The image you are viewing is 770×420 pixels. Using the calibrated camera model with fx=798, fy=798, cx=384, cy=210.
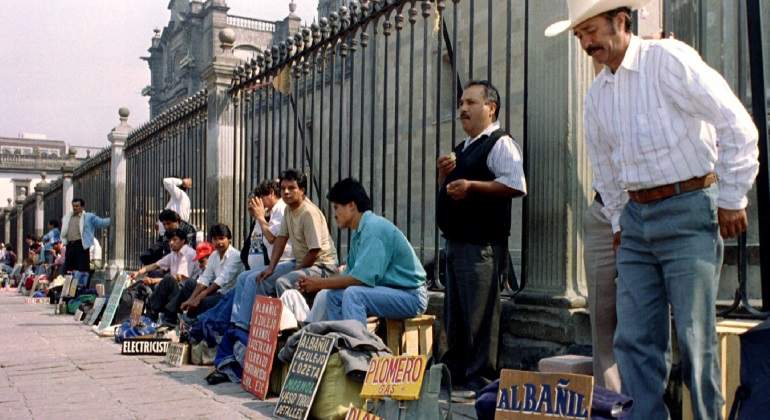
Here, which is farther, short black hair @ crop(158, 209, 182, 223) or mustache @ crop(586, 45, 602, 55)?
short black hair @ crop(158, 209, 182, 223)

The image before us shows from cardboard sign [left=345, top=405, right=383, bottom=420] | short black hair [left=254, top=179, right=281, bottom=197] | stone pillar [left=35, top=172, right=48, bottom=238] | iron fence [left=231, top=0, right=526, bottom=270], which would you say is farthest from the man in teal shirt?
stone pillar [left=35, top=172, right=48, bottom=238]

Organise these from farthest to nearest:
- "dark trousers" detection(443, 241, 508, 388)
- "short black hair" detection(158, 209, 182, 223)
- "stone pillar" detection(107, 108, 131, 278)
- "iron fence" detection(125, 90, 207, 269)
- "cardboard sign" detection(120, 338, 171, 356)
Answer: "stone pillar" detection(107, 108, 131, 278) < "iron fence" detection(125, 90, 207, 269) < "short black hair" detection(158, 209, 182, 223) < "cardboard sign" detection(120, 338, 171, 356) < "dark trousers" detection(443, 241, 508, 388)

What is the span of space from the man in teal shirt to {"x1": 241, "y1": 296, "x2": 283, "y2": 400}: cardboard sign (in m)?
0.35

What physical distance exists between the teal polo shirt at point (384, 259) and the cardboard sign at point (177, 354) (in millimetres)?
2324

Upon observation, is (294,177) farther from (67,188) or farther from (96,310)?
(67,188)

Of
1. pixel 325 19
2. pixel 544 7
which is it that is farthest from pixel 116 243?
pixel 544 7

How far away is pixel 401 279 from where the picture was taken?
5.36 m

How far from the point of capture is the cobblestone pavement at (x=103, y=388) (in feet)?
16.5

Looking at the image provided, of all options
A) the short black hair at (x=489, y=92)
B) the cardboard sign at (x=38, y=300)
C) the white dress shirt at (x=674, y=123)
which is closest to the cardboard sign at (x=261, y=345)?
the short black hair at (x=489, y=92)

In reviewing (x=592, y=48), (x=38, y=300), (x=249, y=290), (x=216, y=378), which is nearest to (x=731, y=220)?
(x=592, y=48)

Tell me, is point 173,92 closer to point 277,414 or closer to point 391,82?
point 391,82

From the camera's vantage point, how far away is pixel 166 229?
33.3ft

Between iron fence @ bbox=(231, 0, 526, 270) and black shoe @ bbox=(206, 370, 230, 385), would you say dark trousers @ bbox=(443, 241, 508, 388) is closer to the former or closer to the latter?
iron fence @ bbox=(231, 0, 526, 270)

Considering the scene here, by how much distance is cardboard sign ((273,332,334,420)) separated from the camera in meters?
4.55
